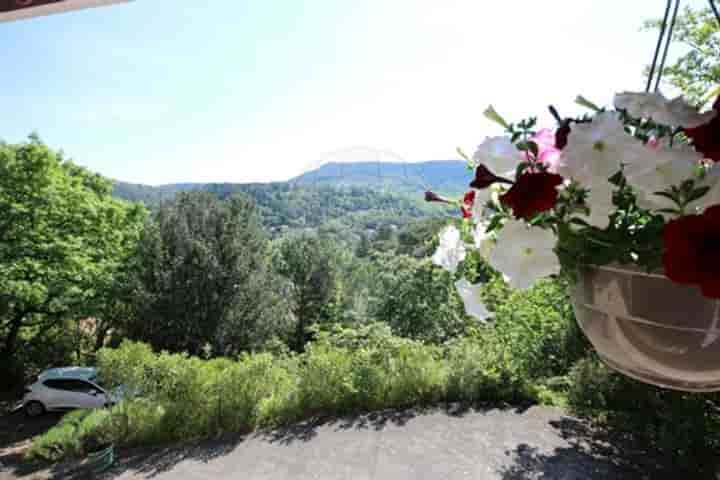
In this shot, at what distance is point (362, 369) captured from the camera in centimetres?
429

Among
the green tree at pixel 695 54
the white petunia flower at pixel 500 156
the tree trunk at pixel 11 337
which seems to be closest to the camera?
the white petunia flower at pixel 500 156

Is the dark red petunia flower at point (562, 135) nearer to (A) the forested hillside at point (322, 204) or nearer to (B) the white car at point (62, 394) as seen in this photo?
(B) the white car at point (62, 394)

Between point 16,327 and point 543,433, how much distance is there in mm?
9916

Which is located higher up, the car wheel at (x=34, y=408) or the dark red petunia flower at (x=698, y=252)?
the dark red petunia flower at (x=698, y=252)

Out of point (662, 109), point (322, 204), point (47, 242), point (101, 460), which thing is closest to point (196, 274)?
point (47, 242)

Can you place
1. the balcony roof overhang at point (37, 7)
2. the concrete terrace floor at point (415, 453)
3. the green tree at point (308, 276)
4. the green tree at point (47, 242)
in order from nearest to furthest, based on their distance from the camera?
the balcony roof overhang at point (37, 7), the concrete terrace floor at point (415, 453), the green tree at point (47, 242), the green tree at point (308, 276)

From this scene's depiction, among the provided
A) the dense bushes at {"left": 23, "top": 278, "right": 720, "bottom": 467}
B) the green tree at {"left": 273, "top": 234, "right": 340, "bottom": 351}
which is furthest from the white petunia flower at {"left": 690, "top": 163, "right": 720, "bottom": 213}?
the green tree at {"left": 273, "top": 234, "right": 340, "bottom": 351}

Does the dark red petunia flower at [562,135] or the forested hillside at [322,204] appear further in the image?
the forested hillside at [322,204]

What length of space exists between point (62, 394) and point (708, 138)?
28.4ft

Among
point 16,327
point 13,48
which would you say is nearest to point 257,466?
point 13,48

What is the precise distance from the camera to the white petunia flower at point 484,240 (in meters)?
0.55

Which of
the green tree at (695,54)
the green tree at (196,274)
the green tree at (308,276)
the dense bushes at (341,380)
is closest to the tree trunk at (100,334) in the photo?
the green tree at (196,274)

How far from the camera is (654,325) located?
0.43 m

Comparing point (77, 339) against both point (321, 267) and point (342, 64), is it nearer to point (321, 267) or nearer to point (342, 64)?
point (321, 267)
